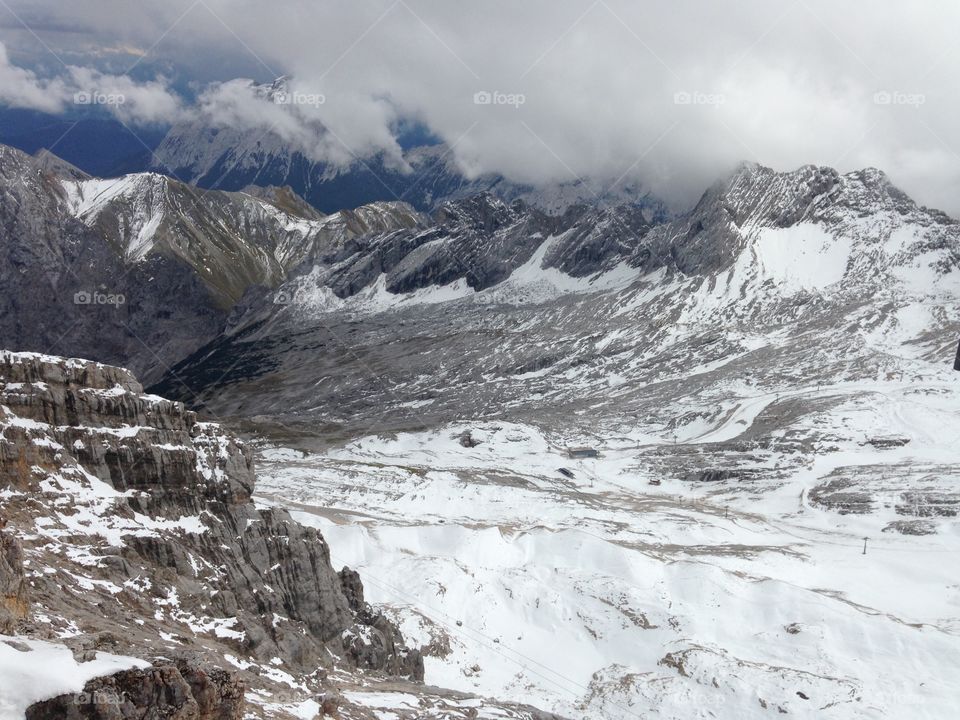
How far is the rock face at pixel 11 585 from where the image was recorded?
22891 millimetres

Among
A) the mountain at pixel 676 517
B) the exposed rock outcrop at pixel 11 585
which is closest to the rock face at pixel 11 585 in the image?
the exposed rock outcrop at pixel 11 585

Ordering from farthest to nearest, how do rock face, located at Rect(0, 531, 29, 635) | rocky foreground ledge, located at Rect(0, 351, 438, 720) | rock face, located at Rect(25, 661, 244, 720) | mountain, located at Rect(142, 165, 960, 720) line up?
mountain, located at Rect(142, 165, 960, 720)
rock face, located at Rect(0, 531, 29, 635)
rocky foreground ledge, located at Rect(0, 351, 438, 720)
rock face, located at Rect(25, 661, 244, 720)

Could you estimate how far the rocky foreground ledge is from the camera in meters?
21.4

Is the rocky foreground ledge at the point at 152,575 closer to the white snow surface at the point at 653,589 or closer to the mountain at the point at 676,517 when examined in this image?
the white snow surface at the point at 653,589

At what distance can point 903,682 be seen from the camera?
49406 mm

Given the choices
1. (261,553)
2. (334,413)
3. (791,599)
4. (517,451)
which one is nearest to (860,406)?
(517,451)

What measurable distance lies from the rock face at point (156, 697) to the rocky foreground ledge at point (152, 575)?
0.04 m

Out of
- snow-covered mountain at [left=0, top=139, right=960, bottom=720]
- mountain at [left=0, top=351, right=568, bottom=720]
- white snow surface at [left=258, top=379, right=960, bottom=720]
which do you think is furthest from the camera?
snow-covered mountain at [left=0, top=139, right=960, bottom=720]

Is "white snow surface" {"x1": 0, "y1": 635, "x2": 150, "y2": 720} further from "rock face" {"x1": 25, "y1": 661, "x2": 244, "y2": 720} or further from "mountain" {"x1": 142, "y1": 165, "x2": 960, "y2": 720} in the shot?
"mountain" {"x1": 142, "y1": 165, "x2": 960, "y2": 720}

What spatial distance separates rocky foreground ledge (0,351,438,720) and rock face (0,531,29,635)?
0.06 metres

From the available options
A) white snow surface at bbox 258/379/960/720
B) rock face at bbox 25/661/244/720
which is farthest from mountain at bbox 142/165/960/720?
rock face at bbox 25/661/244/720

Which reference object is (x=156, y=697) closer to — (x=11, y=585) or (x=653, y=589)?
(x=11, y=585)

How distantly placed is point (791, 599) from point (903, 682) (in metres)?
11.2

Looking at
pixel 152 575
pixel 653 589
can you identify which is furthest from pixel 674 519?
pixel 152 575
